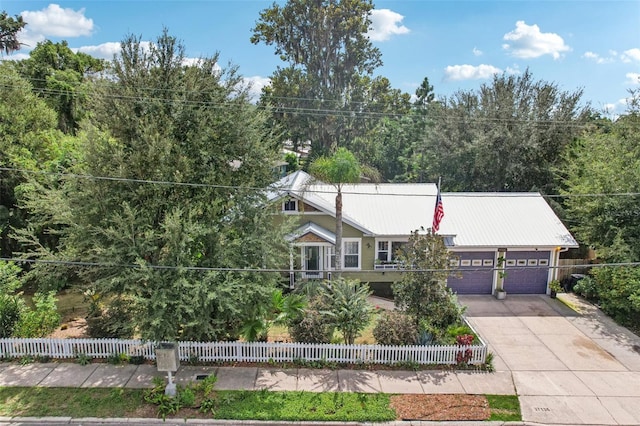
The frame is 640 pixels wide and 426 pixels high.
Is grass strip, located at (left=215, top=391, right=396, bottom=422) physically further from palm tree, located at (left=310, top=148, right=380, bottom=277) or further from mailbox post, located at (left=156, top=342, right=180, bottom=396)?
palm tree, located at (left=310, top=148, right=380, bottom=277)

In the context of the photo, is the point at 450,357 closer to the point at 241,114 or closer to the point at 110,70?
the point at 241,114

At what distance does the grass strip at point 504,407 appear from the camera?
10842 mm

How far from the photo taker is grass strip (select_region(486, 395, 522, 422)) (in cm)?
1084

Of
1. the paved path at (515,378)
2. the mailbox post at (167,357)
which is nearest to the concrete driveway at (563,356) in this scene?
the paved path at (515,378)

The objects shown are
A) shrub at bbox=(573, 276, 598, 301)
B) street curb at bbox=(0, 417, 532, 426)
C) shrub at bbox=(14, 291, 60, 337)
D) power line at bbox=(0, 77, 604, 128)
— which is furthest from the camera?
shrub at bbox=(573, 276, 598, 301)

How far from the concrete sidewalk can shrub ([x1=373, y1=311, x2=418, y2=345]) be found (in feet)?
3.16

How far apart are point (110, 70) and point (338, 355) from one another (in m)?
11.1

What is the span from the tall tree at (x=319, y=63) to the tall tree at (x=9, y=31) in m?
18.9

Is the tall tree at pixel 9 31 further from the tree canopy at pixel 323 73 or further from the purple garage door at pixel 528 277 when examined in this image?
the purple garage door at pixel 528 277

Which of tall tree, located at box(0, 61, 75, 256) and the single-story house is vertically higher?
tall tree, located at box(0, 61, 75, 256)

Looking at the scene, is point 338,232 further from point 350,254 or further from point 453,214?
point 453,214

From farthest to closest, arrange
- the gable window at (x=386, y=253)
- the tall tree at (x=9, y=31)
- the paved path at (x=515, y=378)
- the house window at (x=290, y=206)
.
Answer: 1. the tall tree at (x=9, y=31)
2. the gable window at (x=386, y=253)
3. the house window at (x=290, y=206)
4. the paved path at (x=515, y=378)

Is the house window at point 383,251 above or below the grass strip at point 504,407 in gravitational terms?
above

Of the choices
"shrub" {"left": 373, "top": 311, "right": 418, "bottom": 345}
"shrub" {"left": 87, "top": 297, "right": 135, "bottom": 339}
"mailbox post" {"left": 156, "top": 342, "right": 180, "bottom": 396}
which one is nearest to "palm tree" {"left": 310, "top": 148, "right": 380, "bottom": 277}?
"shrub" {"left": 373, "top": 311, "right": 418, "bottom": 345}
